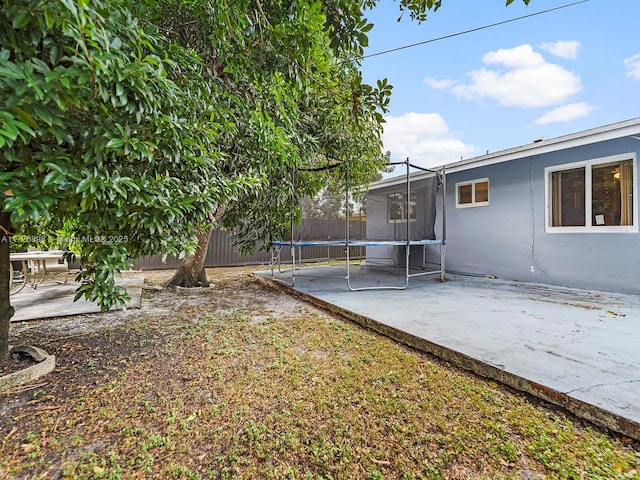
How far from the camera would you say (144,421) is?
1.65m

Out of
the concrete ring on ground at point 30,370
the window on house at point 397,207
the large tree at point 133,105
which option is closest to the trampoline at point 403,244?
the window on house at point 397,207

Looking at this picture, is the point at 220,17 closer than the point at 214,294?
Yes

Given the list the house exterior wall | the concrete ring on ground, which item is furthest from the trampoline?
the concrete ring on ground

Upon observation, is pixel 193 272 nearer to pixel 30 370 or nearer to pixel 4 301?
pixel 4 301

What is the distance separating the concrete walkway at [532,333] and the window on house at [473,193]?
6.55 feet

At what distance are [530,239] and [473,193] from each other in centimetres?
153

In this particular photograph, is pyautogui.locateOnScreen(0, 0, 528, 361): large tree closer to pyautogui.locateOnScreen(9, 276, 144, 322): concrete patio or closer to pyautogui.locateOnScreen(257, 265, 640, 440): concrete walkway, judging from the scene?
pyautogui.locateOnScreen(9, 276, 144, 322): concrete patio

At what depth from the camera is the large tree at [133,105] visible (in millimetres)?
1098

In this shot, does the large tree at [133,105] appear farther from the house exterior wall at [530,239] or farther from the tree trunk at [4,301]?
the house exterior wall at [530,239]

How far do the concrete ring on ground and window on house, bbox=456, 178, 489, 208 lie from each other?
700cm

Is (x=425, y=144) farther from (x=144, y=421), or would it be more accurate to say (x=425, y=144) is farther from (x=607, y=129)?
(x=144, y=421)

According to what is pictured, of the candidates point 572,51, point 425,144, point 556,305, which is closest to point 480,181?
point 556,305

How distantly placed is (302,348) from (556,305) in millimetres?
3424

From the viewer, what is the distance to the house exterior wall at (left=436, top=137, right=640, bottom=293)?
14.4 feet
